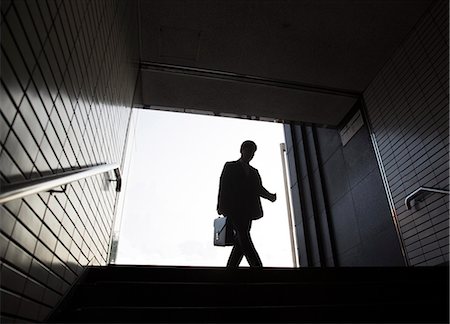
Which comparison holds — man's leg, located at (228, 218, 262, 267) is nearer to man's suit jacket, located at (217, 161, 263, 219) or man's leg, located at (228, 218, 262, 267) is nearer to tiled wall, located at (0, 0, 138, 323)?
man's suit jacket, located at (217, 161, 263, 219)

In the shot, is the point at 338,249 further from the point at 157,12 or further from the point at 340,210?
the point at 157,12

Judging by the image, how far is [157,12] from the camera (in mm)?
4281

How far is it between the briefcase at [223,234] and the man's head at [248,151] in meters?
A: 0.73

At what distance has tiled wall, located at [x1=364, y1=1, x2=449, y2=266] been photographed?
371cm

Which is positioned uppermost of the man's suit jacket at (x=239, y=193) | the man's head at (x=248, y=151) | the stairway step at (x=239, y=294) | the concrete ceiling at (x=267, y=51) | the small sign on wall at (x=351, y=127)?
the concrete ceiling at (x=267, y=51)

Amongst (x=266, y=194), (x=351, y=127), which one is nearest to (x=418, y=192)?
(x=266, y=194)

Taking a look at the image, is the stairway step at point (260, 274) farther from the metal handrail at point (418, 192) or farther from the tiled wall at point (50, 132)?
the metal handrail at point (418, 192)

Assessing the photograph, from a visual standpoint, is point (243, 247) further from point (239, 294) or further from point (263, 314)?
point (263, 314)

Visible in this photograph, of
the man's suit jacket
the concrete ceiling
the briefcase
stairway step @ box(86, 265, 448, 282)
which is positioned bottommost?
stairway step @ box(86, 265, 448, 282)

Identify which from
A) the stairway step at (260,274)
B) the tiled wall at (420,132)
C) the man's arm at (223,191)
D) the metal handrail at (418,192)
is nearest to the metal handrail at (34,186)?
the stairway step at (260,274)

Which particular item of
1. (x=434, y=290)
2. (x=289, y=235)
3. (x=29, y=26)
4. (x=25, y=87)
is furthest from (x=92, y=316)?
(x=289, y=235)

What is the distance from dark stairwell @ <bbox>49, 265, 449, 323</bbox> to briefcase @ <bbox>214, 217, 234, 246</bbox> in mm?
995

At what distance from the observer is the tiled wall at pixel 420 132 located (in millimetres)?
3707

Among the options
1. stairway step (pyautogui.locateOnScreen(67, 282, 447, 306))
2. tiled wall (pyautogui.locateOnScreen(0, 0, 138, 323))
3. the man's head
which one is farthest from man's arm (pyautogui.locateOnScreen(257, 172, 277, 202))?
tiled wall (pyautogui.locateOnScreen(0, 0, 138, 323))
